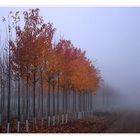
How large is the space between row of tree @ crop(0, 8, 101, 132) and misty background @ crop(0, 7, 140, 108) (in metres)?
0.06

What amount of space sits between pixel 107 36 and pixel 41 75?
0.61m

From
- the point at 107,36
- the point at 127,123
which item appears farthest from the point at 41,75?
the point at 127,123

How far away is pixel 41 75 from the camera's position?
164 inches

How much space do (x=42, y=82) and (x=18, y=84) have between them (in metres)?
0.19

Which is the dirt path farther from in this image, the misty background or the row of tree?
the row of tree

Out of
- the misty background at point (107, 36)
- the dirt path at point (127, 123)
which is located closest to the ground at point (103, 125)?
the dirt path at point (127, 123)

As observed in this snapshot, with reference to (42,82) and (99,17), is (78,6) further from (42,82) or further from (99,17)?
(42,82)

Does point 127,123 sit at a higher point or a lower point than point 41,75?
lower

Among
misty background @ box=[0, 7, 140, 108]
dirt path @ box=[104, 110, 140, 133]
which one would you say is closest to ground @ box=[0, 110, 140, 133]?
dirt path @ box=[104, 110, 140, 133]

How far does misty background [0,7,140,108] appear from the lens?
13.4 ft

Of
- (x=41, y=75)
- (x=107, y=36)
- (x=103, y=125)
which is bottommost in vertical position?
(x=103, y=125)

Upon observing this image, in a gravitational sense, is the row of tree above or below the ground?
above

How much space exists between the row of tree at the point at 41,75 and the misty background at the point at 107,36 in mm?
61

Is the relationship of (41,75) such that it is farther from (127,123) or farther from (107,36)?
(127,123)
